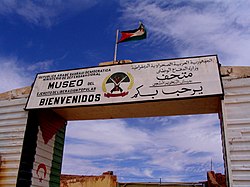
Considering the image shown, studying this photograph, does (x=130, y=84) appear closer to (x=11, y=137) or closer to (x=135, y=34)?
(x=135, y=34)

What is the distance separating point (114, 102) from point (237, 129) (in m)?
3.31

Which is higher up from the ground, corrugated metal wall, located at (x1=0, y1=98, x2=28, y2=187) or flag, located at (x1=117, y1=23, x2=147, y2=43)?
flag, located at (x1=117, y1=23, x2=147, y2=43)

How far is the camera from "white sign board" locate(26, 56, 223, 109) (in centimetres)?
790

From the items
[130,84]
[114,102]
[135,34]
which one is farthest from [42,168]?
[135,34]

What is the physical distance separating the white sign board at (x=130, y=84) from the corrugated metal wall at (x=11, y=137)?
0.52 m

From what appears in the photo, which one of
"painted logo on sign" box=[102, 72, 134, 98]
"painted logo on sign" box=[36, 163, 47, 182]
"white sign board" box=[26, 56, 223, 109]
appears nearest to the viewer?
"white sign board" box=[26, 56, 223, 109]

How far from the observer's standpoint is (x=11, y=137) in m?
8.75

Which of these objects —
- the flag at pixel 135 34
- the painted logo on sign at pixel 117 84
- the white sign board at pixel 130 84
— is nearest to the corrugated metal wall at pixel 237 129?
the white sign board at pixel 130 84

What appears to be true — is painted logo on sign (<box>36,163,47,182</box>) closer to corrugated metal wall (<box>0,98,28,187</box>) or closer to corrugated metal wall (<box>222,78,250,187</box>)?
corrugated metal wall (<box>0,98,28,187</box>)

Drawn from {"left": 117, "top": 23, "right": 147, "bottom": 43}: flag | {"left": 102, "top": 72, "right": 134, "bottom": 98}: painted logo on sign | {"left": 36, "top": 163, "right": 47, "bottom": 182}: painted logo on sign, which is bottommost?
{"left": 36, "top": 163, "right": 47, "bottom": 182}: painted logo on sign

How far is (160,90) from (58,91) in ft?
10.3

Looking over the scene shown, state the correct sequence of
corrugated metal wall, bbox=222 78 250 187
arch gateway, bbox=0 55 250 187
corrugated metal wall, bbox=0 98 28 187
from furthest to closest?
corrugated metal wall, bbox=0 98 28 187, arch gateway, bbox=0 55 250 187, corrugated metal wall, bbox=222 78 250 187

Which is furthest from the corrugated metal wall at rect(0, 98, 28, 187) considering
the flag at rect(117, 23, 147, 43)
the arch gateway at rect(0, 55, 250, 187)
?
the flag at rect(117, 23, 147, 43)

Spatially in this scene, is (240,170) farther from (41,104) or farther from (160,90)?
(41,104)
